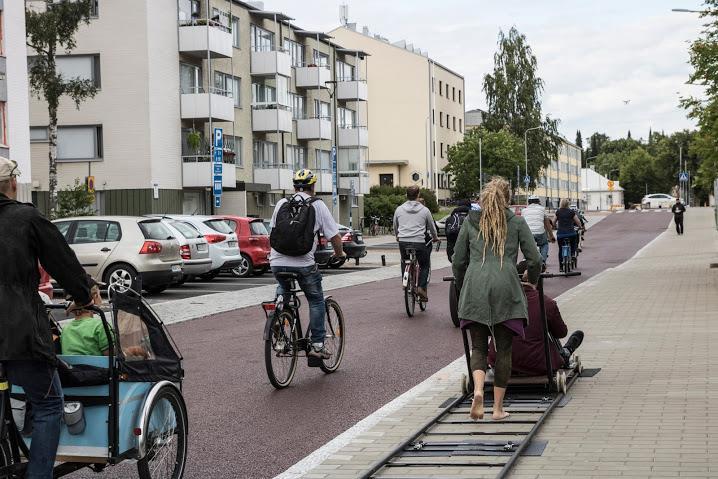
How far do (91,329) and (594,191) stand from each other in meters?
169

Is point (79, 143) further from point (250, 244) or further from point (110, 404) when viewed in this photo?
point (110, 404)

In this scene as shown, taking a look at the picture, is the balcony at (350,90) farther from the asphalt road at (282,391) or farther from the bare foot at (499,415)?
the bare foot at (499,415)

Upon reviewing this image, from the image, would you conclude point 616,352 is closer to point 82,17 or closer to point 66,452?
point 66,452

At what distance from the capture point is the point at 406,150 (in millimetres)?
91562

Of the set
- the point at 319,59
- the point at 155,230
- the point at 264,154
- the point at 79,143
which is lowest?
the point at 155,230

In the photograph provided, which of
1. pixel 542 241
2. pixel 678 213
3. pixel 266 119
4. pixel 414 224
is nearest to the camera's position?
pixel 414 224

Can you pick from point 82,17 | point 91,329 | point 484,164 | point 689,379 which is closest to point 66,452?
point 91,329

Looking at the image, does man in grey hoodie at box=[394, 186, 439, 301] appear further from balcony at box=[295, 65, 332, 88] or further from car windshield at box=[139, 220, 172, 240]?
balcony at box=[295, 65, 332, 88]

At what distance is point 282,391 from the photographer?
9.72 m

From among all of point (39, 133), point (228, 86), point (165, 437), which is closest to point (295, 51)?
point (228, 86)

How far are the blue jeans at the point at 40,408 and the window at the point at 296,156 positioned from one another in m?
55.2

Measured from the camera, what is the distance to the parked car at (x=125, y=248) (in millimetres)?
21375

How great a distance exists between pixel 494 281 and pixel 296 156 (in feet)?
180

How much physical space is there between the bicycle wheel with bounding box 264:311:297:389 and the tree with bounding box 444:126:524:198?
243 feet
